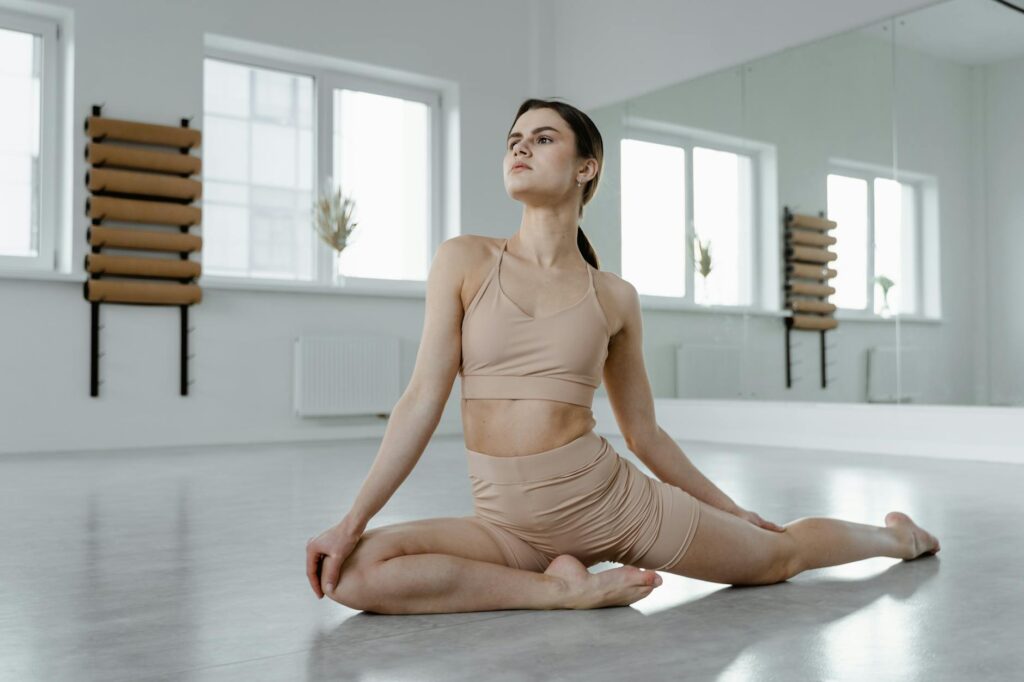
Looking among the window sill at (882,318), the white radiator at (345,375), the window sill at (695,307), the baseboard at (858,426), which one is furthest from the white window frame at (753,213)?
the white radiator at (345,375)

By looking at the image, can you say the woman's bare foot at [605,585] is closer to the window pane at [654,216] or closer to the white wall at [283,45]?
the white wall at [283,45]

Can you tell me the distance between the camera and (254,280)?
635 cm

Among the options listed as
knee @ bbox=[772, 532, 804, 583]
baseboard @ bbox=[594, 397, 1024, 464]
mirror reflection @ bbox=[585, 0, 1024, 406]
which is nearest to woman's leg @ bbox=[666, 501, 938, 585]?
knee @ bbox=[772, 532, 804, 583]

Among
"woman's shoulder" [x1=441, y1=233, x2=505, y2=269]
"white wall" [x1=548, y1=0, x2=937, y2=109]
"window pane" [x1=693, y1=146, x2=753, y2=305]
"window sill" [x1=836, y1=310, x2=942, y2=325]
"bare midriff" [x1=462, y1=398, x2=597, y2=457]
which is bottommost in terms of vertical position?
"bare midriff" [x1=462, y1=398, x2=597, y2=457]

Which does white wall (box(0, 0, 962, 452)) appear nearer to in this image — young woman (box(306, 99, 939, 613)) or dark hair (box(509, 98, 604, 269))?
dark hair (box(509, 98, 604, 269))

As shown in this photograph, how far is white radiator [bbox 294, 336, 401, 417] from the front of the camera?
20.7ft

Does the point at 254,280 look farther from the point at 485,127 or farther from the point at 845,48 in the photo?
the point at 845,48

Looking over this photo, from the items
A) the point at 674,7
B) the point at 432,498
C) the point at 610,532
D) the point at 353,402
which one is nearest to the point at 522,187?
the point at 610,532

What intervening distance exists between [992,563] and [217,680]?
1.70m

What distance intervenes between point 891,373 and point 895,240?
0.74 metres

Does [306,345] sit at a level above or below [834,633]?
above

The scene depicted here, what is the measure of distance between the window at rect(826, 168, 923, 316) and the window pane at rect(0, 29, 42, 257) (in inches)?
185

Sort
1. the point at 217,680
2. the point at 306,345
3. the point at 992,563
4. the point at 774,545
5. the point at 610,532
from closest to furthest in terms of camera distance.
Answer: the point at 217,680 < the point at 610,532 < the point at 774,545 < the point at 992,563 < the point at 306,345

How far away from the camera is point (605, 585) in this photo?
1.69 metres
